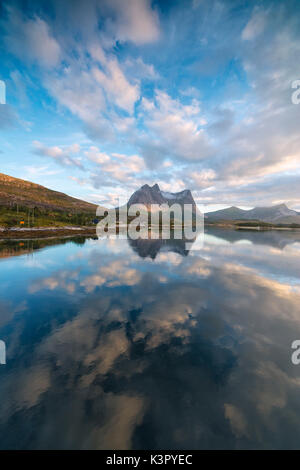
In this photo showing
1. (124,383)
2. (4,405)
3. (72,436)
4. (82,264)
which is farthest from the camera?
(82,264)

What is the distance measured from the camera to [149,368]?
9320 mm

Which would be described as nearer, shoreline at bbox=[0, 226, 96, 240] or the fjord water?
the fjord water

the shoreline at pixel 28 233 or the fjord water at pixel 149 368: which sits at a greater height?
the shoreline at pixel 28 233

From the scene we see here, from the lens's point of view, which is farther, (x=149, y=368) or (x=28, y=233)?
(x=28, y=233)

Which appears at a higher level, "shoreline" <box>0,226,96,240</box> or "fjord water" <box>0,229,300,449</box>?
"shoreline" <box>0,226,96,240</box>

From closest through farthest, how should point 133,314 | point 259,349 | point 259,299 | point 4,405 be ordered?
→ point 4,405
point 259,349
point 133,314
point 259,299

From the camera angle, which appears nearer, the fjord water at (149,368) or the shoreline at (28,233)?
the fjord water at (149,368)

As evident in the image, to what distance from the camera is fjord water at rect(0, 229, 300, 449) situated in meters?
6.42

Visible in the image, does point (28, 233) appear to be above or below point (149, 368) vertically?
above

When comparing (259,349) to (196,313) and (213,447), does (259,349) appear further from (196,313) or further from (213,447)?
(213,447)

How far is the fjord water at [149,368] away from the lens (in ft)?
21.1
